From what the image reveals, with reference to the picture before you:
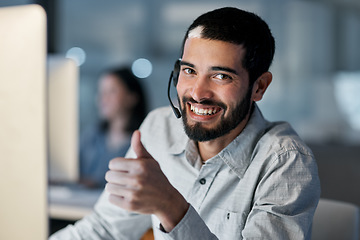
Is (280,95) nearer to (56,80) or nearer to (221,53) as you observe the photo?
(56,80)

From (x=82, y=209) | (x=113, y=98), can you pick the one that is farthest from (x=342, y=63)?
→ (x=82, y=209)

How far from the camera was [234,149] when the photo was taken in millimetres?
1271

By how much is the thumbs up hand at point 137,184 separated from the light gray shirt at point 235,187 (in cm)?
10

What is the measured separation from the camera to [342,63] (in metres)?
6.36

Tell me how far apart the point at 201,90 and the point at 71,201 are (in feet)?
4.34

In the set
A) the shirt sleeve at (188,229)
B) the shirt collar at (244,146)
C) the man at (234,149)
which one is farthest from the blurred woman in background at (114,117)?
the shirt sleeve at (188,229)

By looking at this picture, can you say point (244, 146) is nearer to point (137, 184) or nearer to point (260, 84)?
point (260, 84)

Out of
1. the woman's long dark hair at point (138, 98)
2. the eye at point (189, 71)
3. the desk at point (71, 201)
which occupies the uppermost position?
the eye at point (189, 71)

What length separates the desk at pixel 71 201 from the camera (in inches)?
82.8

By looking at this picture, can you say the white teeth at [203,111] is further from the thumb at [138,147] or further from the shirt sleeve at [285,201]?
the thumb at [138,147]

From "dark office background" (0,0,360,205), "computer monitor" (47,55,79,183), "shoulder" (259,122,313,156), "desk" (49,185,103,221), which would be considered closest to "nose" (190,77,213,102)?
"shoulder" (259,122,313,156)

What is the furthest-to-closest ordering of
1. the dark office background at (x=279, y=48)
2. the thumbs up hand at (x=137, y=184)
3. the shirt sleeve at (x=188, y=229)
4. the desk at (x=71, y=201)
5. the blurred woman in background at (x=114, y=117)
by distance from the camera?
the dark office background at (x=279, y=48) → the blurred woman in background at (x=114, y=117) → the desk at (x=71, y=201) → the shirt sleeve at (x=188, y=229) → the thumbs up hand at (x=137, y=184)

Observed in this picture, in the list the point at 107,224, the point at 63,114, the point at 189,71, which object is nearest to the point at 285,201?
the point at 189,71

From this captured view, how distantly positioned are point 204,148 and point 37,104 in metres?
0.63
